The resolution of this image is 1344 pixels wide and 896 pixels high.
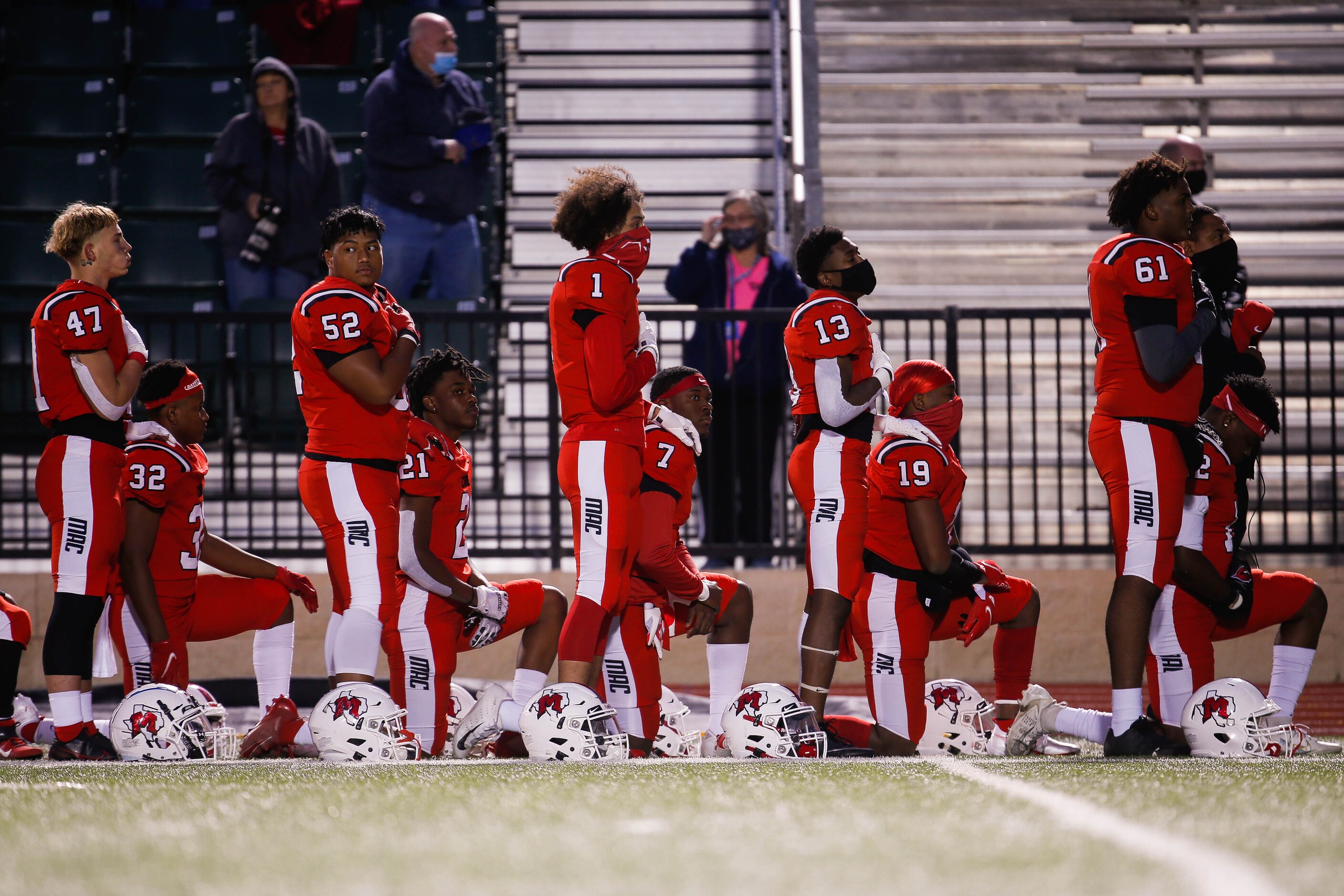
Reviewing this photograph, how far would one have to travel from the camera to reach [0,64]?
10539 millimetres

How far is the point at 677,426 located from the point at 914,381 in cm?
85

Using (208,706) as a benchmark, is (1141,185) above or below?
above

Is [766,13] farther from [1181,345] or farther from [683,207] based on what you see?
[1181,345]

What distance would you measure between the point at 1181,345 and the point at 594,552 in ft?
6.44

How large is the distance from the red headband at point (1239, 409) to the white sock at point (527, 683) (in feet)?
8.63

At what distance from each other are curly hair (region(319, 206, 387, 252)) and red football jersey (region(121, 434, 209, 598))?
1.05 m

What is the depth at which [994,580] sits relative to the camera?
527 cm

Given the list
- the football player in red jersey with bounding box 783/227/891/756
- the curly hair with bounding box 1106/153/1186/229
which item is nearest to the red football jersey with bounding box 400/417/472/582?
the football player in red jersey with bounding box 783/227/891/756

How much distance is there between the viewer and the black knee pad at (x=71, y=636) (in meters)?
4.96

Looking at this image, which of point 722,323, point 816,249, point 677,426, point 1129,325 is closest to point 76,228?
point 677,426

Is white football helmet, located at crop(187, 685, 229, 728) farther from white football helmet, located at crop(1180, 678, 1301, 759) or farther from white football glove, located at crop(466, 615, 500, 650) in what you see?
white football helmet, located at crop(1180, 678, 1301, 759)

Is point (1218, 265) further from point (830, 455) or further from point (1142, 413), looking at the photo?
point (830, 455)

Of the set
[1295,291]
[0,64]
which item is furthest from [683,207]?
[0,64]

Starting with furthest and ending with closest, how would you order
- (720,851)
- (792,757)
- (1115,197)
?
(1115,197) < (792,757) < (720,851)
